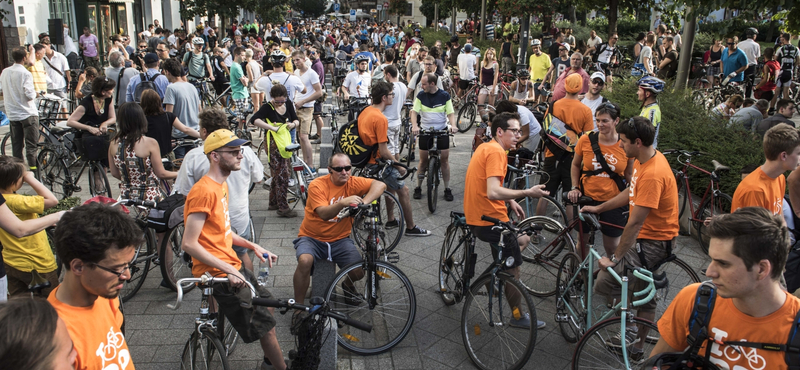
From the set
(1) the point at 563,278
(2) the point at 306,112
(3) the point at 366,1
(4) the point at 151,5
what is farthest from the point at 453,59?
(3) the point at 366,1

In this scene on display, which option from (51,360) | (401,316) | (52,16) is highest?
(52,16)

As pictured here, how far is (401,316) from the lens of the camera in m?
5.02

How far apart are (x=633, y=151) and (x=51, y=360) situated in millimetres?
3872

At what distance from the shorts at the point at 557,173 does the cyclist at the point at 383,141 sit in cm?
155

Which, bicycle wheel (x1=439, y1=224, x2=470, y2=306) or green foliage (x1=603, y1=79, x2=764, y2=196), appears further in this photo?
green foliage (x1=603, y1=79, x2=764, y2=196)

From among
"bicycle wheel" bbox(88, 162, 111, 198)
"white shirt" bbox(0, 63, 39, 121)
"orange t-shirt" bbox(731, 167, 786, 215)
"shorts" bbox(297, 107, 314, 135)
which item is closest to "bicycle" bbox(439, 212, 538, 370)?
"orange t-shirt" bbox(731, 167, 786, 215)

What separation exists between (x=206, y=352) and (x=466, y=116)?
10874mm

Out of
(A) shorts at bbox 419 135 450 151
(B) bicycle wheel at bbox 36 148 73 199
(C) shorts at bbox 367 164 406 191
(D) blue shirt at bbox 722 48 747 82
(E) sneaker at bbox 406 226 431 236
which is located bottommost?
(E) sneaker at bbox 406 226 431 236

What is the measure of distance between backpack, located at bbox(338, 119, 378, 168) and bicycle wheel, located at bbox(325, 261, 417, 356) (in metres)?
2.32

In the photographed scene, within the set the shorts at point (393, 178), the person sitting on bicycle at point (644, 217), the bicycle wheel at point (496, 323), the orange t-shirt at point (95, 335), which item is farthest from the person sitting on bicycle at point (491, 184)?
the orange t-shirt at point (95, 335)

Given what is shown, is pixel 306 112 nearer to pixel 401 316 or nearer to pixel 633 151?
pixel 401 316

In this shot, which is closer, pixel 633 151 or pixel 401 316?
pixel 633 151

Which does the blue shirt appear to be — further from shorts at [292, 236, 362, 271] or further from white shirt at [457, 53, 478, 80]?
shorts at [292, 236, 362, 271]

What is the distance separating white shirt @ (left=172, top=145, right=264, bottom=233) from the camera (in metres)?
5.04
